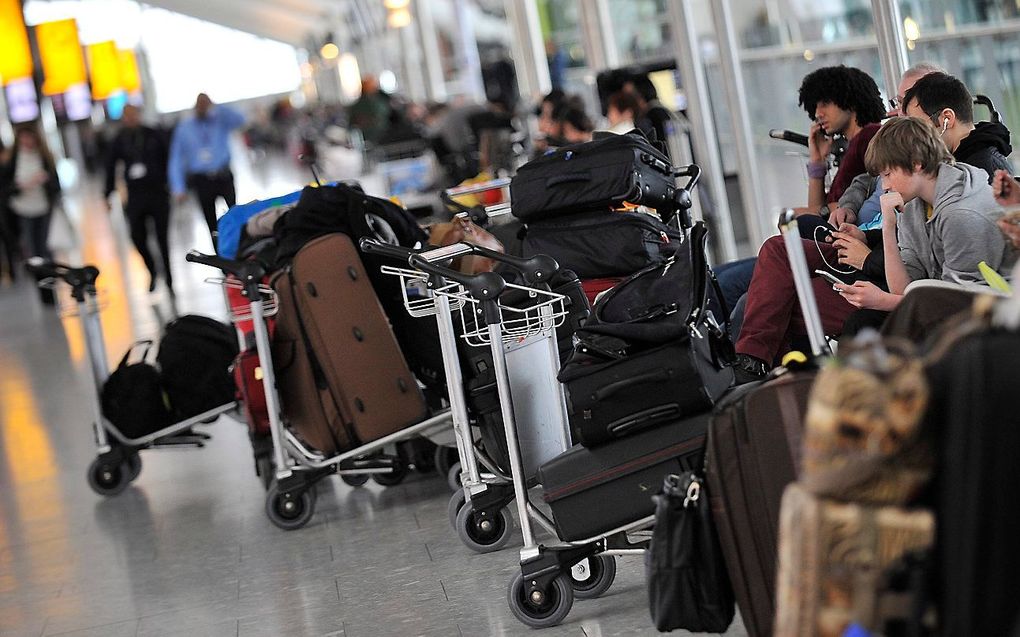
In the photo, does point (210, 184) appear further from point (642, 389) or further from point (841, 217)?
point (642, 389)

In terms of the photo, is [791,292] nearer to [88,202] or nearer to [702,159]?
[702,159]

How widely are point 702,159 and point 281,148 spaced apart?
36962 millimetres

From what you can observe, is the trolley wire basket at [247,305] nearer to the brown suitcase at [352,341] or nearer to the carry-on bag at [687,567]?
the brown suitcase at [352,341]

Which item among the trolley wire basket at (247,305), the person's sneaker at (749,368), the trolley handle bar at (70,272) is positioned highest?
the trolley handle bar at (70,272)

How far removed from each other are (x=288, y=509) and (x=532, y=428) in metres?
1.39

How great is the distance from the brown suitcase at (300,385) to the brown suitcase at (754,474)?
90.7 inches

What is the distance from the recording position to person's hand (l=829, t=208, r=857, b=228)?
12.7 ft

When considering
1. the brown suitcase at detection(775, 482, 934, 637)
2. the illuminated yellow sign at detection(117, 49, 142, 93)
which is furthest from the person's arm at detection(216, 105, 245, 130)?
the illuminated yellow sign at detection(117, 49, 142, 93)

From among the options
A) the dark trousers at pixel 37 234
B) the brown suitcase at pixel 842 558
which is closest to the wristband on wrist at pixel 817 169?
the brown suitcase at pixel 842 558

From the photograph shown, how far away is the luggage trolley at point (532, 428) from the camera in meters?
3.22

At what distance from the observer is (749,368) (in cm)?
371

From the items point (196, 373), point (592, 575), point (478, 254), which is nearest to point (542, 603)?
point (592, 575)

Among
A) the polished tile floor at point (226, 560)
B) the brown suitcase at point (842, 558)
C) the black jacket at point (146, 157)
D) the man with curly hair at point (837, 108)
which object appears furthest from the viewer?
the black jacket at point (146, 157)

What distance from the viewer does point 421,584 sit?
3.85 meters
